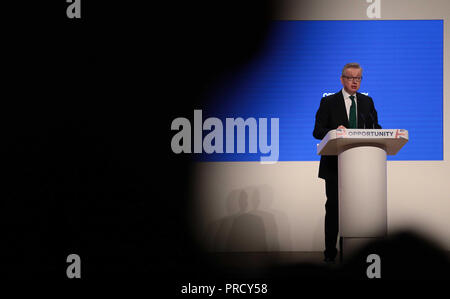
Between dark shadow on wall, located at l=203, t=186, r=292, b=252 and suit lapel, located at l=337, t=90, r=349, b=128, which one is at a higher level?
suit lapel, located at l=337, t=90, r=349, b=128

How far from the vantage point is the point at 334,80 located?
4625 millimetres

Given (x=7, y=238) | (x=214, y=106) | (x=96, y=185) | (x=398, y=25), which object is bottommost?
(x=7, y=238)

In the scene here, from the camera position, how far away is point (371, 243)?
2.98 metres

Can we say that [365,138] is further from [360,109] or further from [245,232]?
[245,232]

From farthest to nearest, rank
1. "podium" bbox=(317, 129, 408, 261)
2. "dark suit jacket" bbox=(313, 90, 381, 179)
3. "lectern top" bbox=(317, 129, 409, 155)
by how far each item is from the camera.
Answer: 1. "dark suit jacket" bbox=(313, 90, 381, 179)
2. "podium" bbox=(317, 129, 408, 261)
3. "lectern top" bbox=(317, 129, 409, 155)

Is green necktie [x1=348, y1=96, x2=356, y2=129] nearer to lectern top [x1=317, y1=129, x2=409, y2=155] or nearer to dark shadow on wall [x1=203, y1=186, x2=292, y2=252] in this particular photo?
lectern top [x1=317, y1=129, x2=409, y2=155]

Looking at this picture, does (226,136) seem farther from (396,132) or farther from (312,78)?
(396,132)

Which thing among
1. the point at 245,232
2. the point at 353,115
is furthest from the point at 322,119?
the point at 245,232

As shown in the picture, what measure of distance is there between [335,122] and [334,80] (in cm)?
124

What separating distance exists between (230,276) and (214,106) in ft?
6.43

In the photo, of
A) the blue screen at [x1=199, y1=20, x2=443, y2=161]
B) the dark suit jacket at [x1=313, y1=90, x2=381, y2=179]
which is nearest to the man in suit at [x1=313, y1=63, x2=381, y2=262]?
the dark suit jacket at [x1=313, y1=90, x2=381, y2=179]

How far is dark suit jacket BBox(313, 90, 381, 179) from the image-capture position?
346cm
